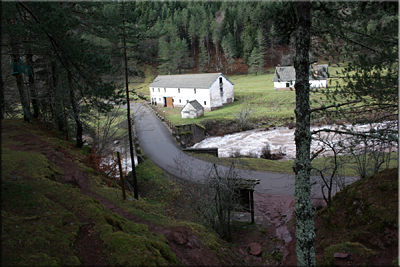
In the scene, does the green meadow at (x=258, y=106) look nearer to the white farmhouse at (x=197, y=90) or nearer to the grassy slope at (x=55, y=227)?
the white farmhouse at (x=197, y=90)

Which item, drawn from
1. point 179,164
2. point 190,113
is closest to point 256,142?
point 190,113

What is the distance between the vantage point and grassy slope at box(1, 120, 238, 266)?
17.2 feet

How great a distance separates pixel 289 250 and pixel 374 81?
698cm

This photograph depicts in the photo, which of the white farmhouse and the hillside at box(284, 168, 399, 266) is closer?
the hillside at box(284, 168, 399, 266)

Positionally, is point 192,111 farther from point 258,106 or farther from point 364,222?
point 364,222

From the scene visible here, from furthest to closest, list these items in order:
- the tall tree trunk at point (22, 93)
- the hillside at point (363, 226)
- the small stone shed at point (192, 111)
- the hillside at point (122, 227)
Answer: the small stone shed at point (192, 111) → the tall tree trunk at point (22, 93) → the hillside at point (363, 226) → the hillside at point (122, 227)

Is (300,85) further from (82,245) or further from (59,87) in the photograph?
(59,87)

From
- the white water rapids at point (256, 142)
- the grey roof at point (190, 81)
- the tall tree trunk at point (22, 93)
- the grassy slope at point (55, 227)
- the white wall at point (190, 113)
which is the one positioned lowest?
the white water rapids at point (256, 142)

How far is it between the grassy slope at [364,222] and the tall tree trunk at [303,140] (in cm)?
230

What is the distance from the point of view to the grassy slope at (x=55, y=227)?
5246mm

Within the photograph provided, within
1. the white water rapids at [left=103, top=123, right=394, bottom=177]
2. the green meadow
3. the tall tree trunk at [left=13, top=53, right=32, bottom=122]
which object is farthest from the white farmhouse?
the tall tree trunk at [left=13, top=53, right=32, bottom=122]

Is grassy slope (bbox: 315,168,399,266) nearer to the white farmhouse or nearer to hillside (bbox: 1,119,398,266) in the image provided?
hillside (bbox: 1,119,398,266)

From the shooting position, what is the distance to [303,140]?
Result: 6082mm

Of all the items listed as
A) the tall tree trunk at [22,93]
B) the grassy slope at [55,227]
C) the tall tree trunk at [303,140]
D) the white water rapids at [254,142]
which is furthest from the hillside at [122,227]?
the white water rapids at [254,142]
